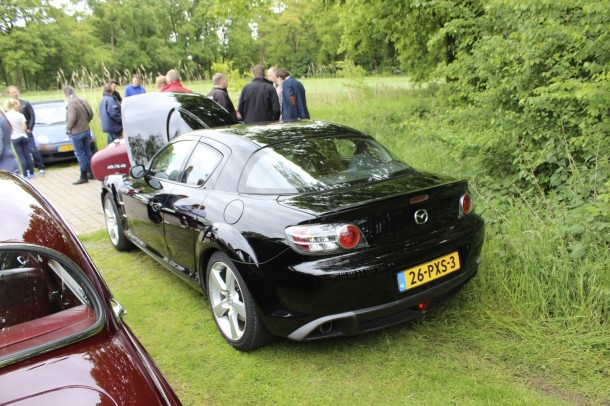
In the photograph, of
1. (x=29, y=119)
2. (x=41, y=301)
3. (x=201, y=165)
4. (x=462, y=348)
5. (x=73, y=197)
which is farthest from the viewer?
(x=29, y=119)

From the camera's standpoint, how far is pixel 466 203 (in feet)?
11.0

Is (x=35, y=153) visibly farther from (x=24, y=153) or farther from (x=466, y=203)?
(x=466, y=203)

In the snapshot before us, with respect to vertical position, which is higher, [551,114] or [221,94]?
[221,94]

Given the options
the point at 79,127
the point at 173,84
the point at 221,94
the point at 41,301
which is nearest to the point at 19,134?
the point at 79,127

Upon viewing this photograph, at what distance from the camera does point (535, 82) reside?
5043 millimetres

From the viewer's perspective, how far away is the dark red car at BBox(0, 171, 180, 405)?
1.45 metres

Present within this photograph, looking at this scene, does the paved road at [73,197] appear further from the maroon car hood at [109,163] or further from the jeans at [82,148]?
the maroon car hood at [109,163]

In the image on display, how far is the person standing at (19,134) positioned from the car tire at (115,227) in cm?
545

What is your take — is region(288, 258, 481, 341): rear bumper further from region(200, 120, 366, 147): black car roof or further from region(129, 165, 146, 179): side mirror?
region(129, 165, 146, 179): side mirror

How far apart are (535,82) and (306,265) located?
3822 mm

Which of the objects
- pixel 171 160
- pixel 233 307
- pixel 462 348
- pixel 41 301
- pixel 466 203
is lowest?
pixel 462 348

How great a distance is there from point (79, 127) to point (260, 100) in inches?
166

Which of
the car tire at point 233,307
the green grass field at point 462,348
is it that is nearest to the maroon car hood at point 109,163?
the green grass field at point 462,348

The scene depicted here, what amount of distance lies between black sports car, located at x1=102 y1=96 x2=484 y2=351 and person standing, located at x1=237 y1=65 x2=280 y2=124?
163 inches
